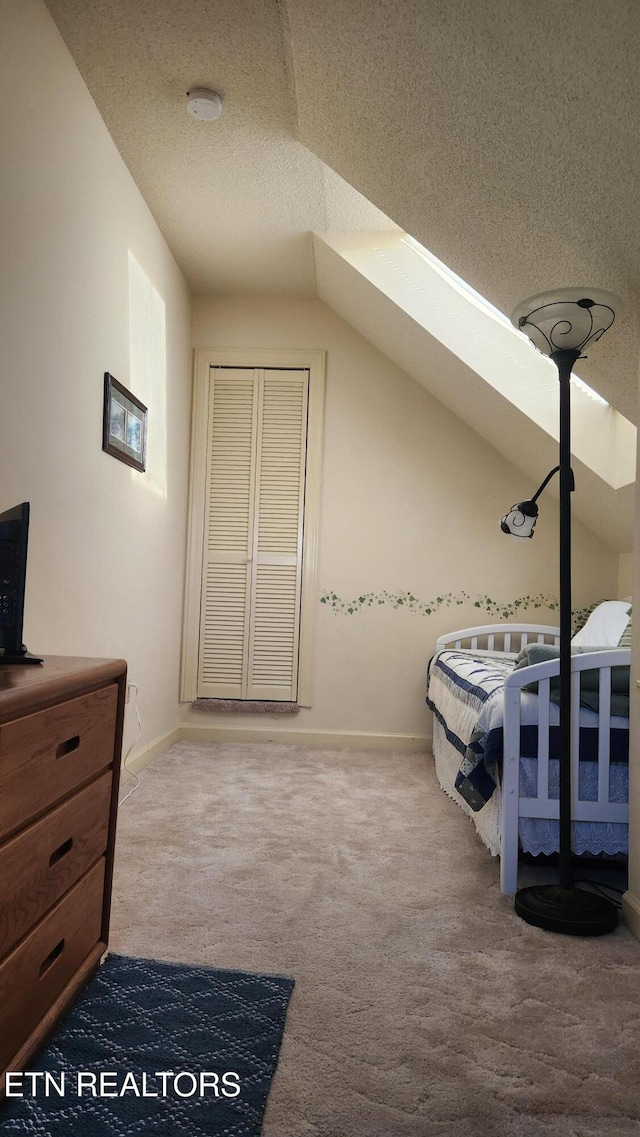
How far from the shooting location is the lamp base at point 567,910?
6.24ft

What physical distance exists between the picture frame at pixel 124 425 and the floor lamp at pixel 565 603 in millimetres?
1560

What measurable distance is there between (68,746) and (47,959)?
370 mm

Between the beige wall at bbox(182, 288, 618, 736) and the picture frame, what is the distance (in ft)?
Answer: 4.42

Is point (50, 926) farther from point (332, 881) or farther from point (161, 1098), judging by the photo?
point (332, 881)

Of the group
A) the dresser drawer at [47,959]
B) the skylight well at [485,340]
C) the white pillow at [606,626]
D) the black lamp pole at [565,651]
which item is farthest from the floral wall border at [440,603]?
the dresser drawer at [47,959]

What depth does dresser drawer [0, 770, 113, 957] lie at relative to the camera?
3.84 ft

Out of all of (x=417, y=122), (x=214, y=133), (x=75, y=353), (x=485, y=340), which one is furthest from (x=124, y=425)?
(x=485, y=340)

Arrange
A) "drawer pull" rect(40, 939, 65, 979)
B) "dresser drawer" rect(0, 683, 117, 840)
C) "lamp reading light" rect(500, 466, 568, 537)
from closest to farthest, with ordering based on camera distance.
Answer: "dresser drawer" rect(0, 683, 117, 840) → "drawer pull" rect(40, 939, 65, 979) → "lamp reading light" rect(500, 466, 568, 537)

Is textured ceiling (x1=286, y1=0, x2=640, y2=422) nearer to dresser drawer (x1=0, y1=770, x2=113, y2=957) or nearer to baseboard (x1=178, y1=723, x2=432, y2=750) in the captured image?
dresser drawer (x1=0, y1=770, x2=113, y2=957)

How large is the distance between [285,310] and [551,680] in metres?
3.04

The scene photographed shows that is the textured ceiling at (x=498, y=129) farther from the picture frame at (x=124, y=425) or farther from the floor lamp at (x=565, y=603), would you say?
the picture frame at (x=124, y=425)

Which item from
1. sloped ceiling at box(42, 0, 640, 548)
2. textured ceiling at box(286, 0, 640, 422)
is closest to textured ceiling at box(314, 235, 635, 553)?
sloped ceiling at box(42, 0, 640, 548)

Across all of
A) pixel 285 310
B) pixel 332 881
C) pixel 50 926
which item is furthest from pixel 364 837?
pixel 285 310

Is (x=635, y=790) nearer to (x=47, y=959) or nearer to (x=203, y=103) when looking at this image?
(x=47, y=959)
